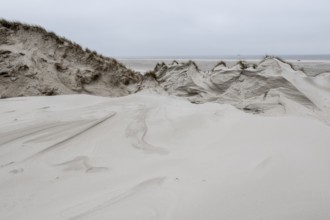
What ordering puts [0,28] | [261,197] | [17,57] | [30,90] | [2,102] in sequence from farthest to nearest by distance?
1. [0,28]
2. [17,57]
3. [30,90]
4. [2,102]
5. [261,197]

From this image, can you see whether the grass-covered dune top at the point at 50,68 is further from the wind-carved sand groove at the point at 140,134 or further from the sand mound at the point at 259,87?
the wind-carved sand groove at the point at 140,134

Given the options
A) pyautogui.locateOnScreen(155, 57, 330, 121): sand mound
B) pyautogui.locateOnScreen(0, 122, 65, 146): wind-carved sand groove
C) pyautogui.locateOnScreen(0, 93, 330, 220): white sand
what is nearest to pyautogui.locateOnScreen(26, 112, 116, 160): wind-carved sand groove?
pyautogui.locateOnScreen(0, 93, 330, 220): white sand

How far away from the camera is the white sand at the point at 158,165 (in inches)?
66.9

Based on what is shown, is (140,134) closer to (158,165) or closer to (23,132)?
(158,165)

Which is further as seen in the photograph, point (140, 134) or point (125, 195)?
point (140, 134)

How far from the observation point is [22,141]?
9.26 ft

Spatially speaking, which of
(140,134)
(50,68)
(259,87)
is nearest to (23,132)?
(140,134)

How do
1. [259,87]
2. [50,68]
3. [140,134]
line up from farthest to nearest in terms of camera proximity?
[259,87] < [50,68] < [140,134]

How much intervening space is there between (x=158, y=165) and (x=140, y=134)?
2.59 ft

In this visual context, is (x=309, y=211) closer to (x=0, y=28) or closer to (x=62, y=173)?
(x=62, y=173)

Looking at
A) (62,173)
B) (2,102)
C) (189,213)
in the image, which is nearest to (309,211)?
(189,213)

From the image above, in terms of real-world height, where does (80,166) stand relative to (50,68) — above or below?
below

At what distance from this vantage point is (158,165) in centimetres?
237

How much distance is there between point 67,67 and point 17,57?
1.05 meters
